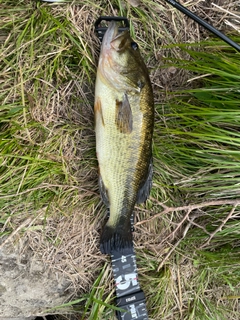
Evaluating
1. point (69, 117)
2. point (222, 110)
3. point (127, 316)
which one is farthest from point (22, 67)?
point (127, 316)

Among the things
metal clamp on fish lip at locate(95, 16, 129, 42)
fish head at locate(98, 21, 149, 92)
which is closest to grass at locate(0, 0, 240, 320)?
metal clamp on fish lip at locate(95, 16, 129, 42)

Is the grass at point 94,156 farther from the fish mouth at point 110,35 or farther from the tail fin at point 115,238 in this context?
the fish mouth at point 110,35

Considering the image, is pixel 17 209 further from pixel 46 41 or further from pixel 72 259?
pixel 46 41

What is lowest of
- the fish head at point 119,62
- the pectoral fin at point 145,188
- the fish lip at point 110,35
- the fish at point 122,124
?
→ the pectoral fin at point 145,188

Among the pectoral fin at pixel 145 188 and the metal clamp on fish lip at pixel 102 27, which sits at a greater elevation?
the metal clamp on fish lip at pixel 102 27

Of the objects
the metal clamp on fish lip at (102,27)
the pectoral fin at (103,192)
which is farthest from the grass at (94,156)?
the pectoral fin at (103,192)

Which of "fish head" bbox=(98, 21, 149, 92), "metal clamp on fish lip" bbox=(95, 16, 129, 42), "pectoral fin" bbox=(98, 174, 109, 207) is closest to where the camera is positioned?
"fish head" bbox=(98, 21, 149, 92)

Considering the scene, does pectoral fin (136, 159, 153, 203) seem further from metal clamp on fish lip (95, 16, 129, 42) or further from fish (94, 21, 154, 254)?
metal clamp on fish lip (95, 16, 129, 42)
